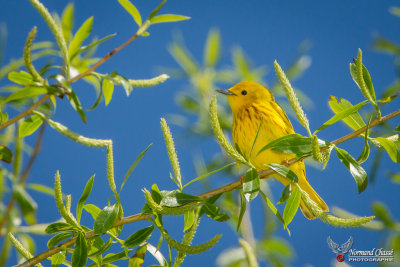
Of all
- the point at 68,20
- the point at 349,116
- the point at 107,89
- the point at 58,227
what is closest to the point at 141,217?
the point at 58,227

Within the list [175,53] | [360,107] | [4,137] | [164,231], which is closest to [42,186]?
[4,137]

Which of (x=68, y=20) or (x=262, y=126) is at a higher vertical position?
(x=68, y=20)

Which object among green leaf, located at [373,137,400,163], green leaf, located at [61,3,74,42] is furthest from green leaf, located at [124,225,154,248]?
green leaf, located at [61,3,74,42]

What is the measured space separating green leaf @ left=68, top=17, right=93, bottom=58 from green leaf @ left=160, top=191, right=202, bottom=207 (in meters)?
0.33

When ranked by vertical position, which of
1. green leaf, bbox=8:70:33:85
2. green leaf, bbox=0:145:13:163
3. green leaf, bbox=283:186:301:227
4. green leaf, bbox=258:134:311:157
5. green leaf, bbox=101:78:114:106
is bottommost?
green leaf, bbox=283:186:301:227

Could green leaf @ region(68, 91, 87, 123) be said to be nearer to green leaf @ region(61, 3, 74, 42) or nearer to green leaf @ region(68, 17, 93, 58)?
green leaf @ region(68, 17, 93, 58)

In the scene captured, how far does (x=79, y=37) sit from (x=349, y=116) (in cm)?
52

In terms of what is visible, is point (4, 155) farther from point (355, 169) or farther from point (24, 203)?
point (355, 169)

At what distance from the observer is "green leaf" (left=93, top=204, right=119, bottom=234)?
0.67 metres

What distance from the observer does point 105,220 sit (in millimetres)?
683

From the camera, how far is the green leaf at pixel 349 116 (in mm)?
752

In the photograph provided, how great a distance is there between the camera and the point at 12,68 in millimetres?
1042

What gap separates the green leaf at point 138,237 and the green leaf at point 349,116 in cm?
38

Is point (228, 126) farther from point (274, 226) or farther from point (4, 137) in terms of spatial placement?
point (4, 137)
